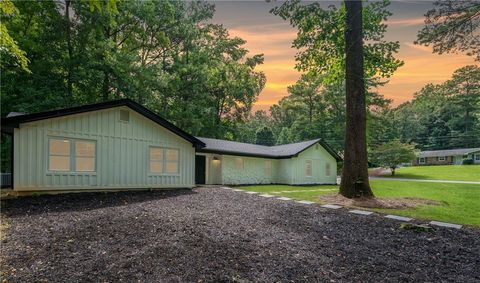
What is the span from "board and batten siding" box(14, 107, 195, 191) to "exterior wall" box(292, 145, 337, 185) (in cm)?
969

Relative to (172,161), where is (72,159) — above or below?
above

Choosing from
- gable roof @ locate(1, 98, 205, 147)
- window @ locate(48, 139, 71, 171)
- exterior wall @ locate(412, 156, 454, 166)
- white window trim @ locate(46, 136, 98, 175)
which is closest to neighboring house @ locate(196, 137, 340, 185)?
gable roof @ locate(1, 98, 205, 147)

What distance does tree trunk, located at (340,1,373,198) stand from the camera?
36.9ft

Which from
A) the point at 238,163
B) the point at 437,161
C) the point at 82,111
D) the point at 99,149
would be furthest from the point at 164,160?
the point at 437,161

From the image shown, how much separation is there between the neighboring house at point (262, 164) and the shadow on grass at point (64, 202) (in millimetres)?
7363

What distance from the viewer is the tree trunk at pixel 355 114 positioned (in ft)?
36.9

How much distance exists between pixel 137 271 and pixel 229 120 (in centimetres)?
3047

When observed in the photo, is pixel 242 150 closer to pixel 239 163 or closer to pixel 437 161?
pixel 239 163

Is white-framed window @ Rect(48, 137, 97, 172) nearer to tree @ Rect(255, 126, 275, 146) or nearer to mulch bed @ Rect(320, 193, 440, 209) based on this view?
mulch bed @ Rect(320, 193, 440, 209)

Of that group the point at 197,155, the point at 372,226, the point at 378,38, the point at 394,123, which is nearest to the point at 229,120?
the point at 197,155

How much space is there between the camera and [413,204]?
10.3 m

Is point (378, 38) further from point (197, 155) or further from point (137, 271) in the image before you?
point (137, 271)

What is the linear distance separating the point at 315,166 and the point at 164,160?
44.1 ft

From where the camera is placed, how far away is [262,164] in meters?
20.4
